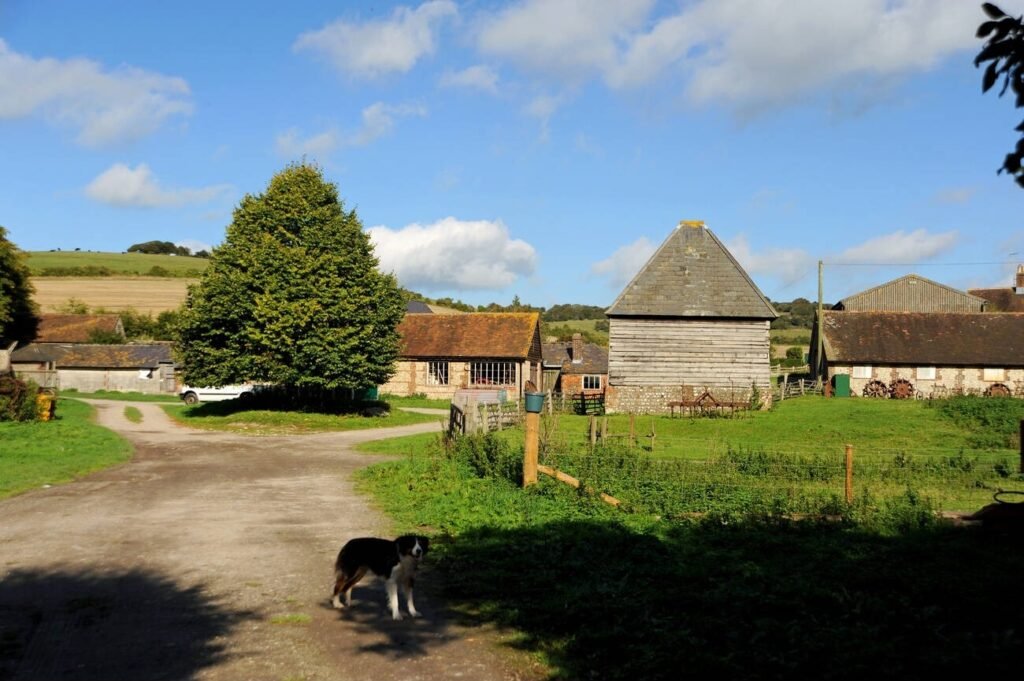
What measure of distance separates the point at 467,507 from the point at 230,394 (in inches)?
1317

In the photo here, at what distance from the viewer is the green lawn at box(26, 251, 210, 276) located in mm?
108375

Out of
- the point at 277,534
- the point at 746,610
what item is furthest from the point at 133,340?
the point at 746,610

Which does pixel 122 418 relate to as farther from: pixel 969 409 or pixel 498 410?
pixel 969 409

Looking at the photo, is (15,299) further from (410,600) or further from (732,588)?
(732,588)

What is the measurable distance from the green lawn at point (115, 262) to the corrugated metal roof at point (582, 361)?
60.0 metres

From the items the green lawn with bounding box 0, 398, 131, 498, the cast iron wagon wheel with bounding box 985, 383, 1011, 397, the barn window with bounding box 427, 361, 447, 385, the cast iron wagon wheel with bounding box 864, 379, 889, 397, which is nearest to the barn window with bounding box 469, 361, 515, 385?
the barn window with bounding box 427, 361, 447, 385

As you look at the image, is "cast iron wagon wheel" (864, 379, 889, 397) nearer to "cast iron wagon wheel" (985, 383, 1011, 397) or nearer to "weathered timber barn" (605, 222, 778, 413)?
"cast iron wagon wheel" (985, 383, 1011, 397)

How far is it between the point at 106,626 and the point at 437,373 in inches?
1821

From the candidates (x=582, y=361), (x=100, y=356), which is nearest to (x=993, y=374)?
(x=582, y=361)

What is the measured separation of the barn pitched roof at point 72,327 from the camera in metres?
70.3

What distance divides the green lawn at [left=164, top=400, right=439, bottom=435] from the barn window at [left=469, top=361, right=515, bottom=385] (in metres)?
14.7

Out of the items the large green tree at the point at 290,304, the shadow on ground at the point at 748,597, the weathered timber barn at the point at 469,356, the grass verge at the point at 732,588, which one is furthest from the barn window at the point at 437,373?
the shadow on ground at the point at 748,597

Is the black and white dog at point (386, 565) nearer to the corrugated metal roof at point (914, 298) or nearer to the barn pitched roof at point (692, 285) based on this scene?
the barn pitched roof at point (692, 285)

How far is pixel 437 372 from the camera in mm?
53594
